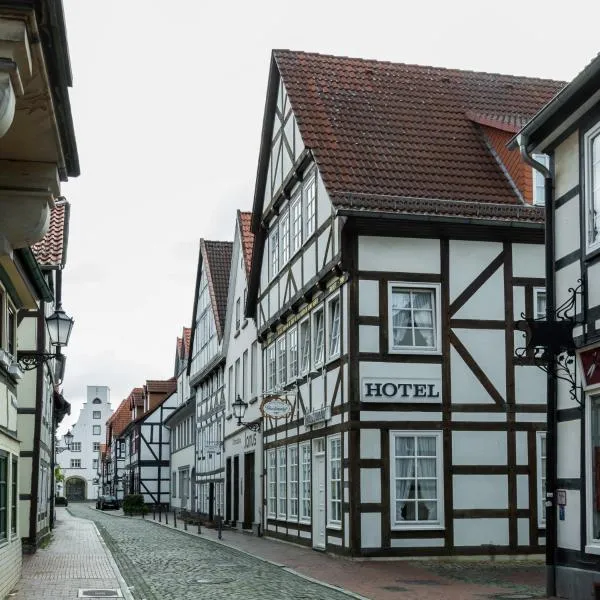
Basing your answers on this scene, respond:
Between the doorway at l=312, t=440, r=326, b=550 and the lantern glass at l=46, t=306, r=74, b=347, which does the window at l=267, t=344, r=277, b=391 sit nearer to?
the doorway at l=312, t=440, r=326, b=550

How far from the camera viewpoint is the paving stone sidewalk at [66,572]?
15617 millimetres

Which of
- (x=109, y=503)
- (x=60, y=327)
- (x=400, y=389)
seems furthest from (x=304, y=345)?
(x=109, y=503)

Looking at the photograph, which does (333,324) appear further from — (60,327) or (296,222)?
(60,327)

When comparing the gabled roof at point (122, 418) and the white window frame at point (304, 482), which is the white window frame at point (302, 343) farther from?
the gabled roof at point (122, 418)

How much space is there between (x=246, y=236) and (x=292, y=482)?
12199mm

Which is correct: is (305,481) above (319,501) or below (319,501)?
above

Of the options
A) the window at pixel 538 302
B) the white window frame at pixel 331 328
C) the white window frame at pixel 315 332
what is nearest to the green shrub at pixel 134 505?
the white window frame at pixel 315 332

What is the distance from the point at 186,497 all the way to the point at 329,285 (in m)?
32.3

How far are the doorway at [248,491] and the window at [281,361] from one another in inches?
232

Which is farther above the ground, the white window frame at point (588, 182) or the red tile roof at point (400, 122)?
the red tile roof at point (400, 122)

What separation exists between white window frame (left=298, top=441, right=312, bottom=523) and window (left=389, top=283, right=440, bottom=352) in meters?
4.11

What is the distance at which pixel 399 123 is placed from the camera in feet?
78.6

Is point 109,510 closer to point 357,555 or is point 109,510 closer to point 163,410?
point 163,410

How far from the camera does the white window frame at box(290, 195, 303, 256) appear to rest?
976 inches
